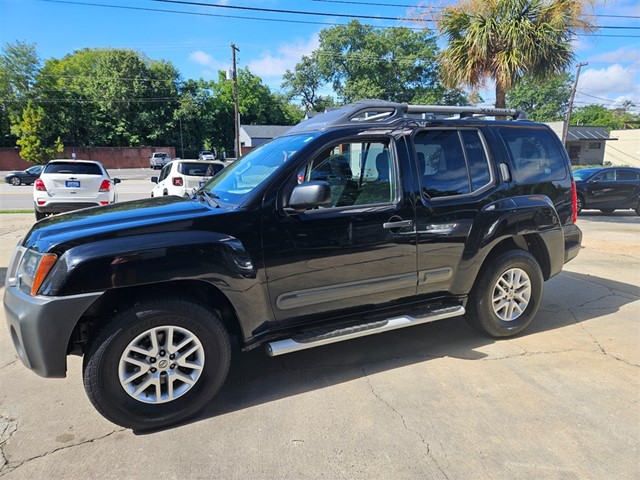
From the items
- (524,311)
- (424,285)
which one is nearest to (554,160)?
(524,311)

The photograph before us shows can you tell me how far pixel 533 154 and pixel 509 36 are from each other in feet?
24.8

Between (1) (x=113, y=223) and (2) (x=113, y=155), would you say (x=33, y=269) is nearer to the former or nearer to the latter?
(1) (x=113, y=223)

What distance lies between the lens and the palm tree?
9.86 m

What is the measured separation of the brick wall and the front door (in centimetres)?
4759

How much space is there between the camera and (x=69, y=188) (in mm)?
9625

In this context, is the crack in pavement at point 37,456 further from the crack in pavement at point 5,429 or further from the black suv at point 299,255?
the black suv at point 299,255

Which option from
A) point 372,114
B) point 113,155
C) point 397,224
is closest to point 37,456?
point 397,224

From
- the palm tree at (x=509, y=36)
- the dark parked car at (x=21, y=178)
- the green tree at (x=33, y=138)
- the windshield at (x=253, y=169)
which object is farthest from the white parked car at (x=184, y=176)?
the green tree at (x=33, y=138)

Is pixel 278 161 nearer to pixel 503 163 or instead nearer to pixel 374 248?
pixel 374 248

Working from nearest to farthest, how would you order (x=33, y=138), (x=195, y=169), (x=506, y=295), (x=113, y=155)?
1. (x=506, y=295)
2. (x=195, y=169)
3. (x=33, y=138)
4. (x=113, y=155)

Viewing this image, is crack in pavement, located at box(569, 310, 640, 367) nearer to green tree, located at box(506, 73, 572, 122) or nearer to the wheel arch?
the wheel arch

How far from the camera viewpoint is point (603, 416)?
2.77 m

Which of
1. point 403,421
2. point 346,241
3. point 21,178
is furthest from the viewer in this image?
point 21,178

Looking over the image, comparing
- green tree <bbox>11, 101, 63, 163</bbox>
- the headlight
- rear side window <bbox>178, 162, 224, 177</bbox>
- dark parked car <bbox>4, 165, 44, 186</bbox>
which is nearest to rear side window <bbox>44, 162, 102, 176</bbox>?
rear side window <bbox>178, 162, 224, 177</bbox>
